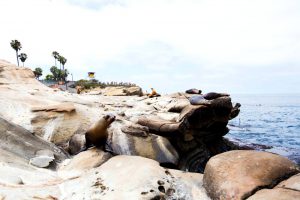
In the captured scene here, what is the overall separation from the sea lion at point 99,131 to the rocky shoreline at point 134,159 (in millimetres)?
318

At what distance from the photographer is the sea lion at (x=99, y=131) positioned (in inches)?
337

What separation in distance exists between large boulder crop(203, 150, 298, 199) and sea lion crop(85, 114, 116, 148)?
343 centimetres

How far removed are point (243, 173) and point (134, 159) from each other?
2.38 metres

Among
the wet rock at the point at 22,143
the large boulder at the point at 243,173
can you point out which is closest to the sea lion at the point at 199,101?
the large boulder at the point at 243,173

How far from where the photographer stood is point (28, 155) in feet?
26.9

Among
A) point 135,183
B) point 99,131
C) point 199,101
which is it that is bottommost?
point 135,183

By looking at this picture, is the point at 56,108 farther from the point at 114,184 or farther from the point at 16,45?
the point at 16,45

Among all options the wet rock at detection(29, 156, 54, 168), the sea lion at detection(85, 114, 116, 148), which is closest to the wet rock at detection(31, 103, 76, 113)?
the sea lion at detection(85, 114, 116, 148)

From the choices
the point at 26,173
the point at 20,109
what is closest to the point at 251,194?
the point at 26,173

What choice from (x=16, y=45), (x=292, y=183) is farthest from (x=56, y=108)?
(x=16, y=45)

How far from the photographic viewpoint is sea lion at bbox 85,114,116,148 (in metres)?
8.55

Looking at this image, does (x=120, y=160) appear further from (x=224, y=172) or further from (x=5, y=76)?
(x=5, y=76)

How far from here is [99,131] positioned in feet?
28.0

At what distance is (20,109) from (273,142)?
19.8m
